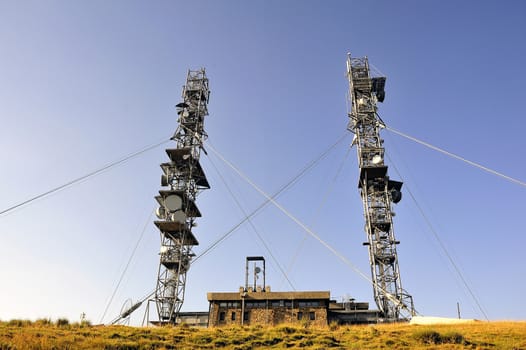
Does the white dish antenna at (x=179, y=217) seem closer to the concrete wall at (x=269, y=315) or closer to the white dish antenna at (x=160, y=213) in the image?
the white dish antenna at (x=160, y=213)

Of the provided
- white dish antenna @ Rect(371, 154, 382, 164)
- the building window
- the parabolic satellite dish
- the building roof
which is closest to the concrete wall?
the building window

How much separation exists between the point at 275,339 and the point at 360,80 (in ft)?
123

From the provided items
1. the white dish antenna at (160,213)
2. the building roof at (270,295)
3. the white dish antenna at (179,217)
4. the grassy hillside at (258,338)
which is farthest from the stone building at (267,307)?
the white dish antenna at (160,213)

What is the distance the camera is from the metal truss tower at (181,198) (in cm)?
4377

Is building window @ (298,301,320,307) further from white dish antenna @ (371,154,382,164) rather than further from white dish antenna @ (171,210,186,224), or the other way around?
white dish antenna @ (371,154,382,164)

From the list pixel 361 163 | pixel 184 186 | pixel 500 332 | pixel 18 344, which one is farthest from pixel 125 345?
pixel 361 163

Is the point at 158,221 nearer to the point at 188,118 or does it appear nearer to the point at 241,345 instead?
the point at 188,118

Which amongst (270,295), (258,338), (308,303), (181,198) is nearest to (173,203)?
(181,198)

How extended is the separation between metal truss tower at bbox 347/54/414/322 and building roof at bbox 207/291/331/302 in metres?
6.03

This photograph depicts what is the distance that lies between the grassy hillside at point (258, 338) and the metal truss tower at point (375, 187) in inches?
484

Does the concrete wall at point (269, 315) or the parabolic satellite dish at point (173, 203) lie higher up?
the parabolic satellite dish at point (173, 203)

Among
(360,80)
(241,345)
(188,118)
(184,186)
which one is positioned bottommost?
(241,345)

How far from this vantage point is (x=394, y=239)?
43.4 metres

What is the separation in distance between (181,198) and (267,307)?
603 inches
